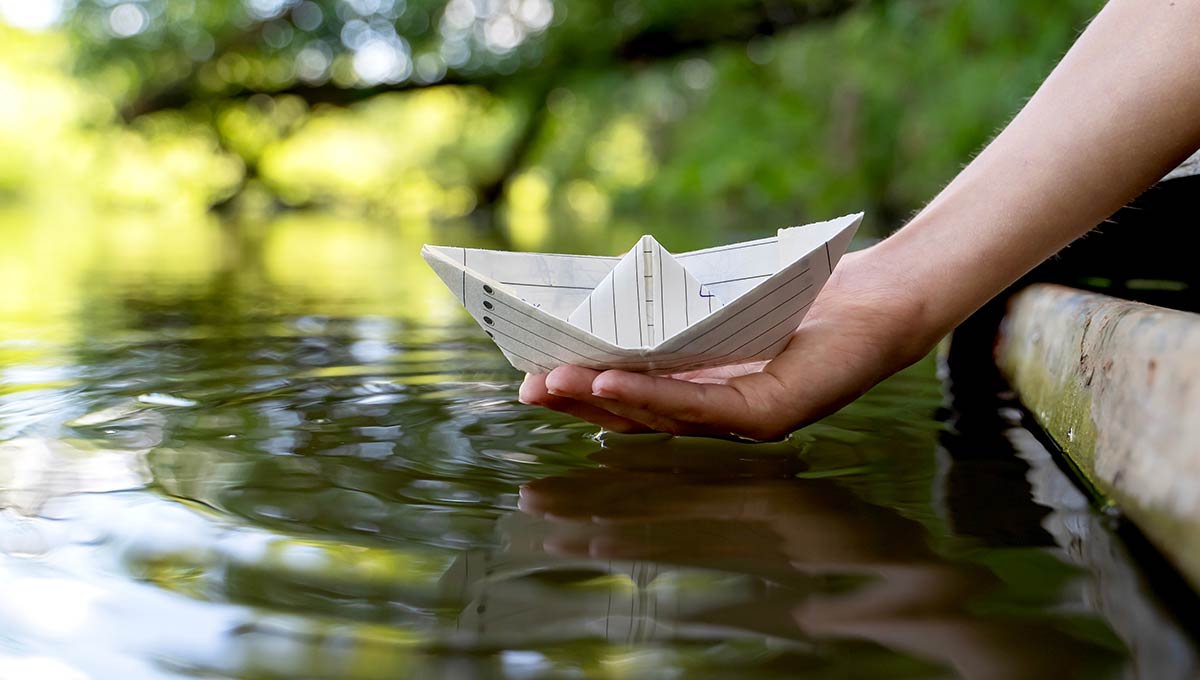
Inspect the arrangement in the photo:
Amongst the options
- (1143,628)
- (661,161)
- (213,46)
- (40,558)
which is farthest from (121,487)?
(661,161)

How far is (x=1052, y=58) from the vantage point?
5.85 meters

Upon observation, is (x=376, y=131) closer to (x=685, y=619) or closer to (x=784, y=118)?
(x=784, y=118)

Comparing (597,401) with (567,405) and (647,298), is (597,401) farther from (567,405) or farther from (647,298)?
(647,298)

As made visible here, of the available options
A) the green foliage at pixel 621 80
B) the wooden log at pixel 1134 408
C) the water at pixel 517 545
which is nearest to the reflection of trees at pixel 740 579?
the water at pixel 517 545

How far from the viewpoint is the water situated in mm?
623

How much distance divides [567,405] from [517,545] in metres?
0.21

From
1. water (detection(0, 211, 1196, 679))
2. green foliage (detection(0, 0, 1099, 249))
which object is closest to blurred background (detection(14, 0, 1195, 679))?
water (detection(0, 211, 1196, 679))

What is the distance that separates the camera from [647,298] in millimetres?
1080

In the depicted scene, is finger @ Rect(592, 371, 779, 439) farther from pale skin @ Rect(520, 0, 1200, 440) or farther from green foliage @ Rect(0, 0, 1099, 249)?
green foliage @ Rect(0, 0, 1099, 249)

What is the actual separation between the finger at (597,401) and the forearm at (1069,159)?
0.27 metres

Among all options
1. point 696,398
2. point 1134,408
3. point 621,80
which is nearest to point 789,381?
point 696,398

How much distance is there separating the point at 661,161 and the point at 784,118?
24.4 ft

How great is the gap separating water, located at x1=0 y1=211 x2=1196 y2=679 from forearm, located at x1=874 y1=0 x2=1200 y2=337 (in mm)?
203

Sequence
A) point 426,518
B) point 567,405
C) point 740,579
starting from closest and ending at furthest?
point 740,579, point 426,518, point 567,405
